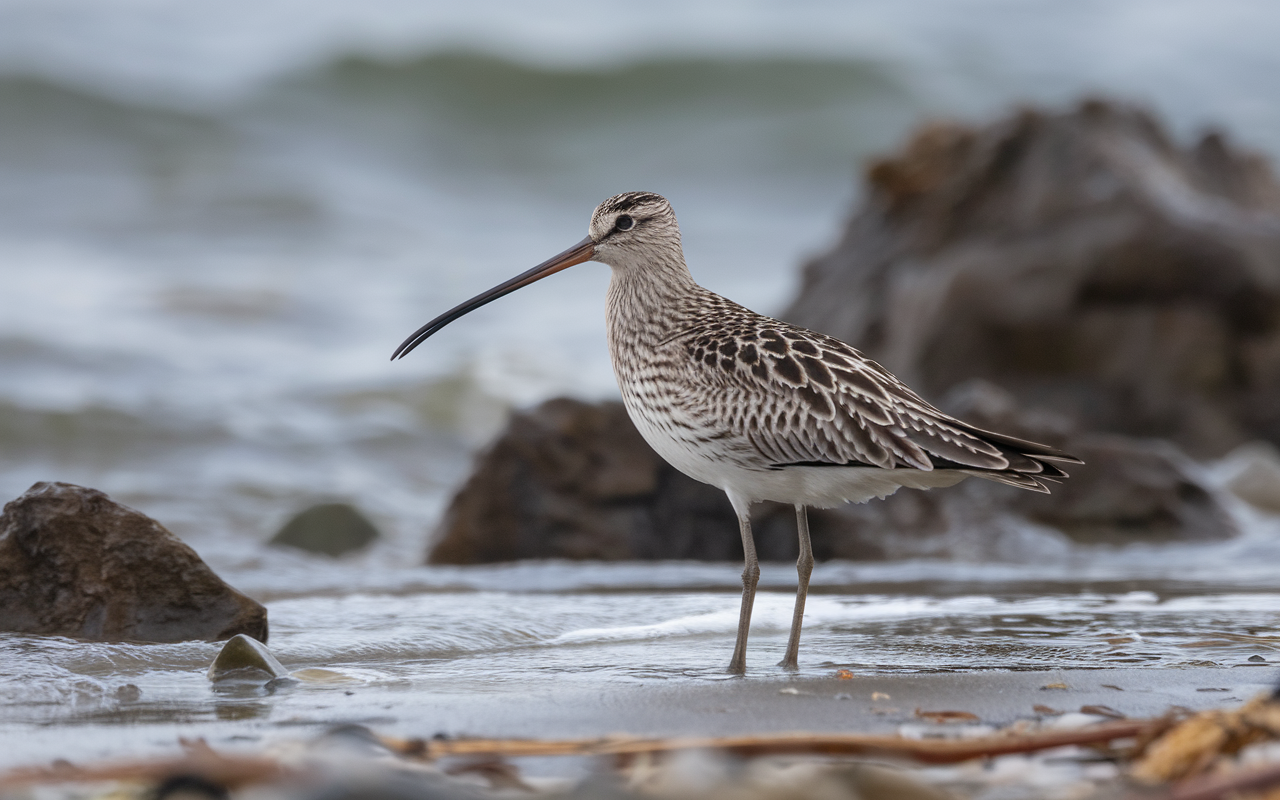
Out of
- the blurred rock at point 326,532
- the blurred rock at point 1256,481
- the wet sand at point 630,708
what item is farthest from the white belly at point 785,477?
the blurred rock at point 1256,481

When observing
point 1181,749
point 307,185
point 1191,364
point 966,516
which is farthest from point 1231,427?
point 307,185

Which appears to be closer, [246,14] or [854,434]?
[854,434]

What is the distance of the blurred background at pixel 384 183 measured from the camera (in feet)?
44.8

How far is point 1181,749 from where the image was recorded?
3.61 m

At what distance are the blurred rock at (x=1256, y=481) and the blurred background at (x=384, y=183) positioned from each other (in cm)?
505

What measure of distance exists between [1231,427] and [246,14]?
92.4 feet

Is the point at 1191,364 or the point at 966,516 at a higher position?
the point at 1191,364

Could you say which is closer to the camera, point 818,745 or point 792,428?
point 818,745

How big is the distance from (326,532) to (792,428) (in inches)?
213

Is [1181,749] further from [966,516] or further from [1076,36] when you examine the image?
[1076,36]

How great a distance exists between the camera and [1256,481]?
10664mm

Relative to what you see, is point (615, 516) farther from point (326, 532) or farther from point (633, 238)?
point (633, 238)

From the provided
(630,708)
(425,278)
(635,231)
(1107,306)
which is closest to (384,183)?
(425,278)

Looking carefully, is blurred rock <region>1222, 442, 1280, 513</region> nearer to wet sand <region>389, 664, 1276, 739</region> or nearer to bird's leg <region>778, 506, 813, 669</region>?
wet sand <region>389, 664, 1276, 739</region>
